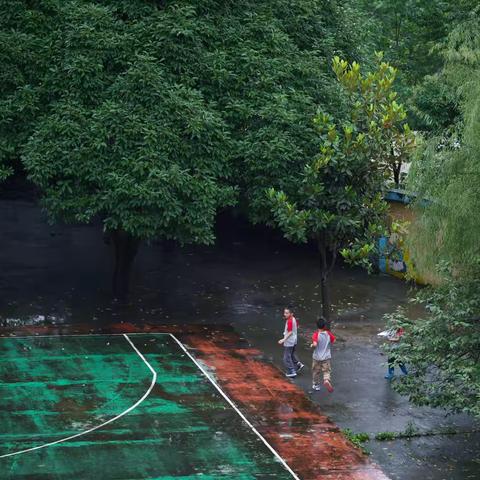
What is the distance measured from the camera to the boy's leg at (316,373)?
18.7 meters

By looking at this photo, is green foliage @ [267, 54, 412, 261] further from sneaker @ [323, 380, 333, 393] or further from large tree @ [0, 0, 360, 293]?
sneaker @ [323, 380, 333, 393]

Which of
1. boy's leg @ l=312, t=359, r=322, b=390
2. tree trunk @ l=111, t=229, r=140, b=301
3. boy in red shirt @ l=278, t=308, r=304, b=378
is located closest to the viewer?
boy's leg @ l=312, t=359, r=322, b=390

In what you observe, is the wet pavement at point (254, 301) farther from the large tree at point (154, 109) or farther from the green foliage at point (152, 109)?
the green foliage at point (152, 109)

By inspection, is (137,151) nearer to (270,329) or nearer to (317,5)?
(270,329)

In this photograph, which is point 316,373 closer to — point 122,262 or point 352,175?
point 352,175

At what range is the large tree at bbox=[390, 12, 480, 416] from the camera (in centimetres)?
1465

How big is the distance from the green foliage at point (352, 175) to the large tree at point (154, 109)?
3.66ft

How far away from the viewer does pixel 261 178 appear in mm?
22266

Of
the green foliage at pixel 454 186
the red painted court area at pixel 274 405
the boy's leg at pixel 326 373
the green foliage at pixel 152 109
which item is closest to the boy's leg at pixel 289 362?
the red painted court area at pixel 274 405

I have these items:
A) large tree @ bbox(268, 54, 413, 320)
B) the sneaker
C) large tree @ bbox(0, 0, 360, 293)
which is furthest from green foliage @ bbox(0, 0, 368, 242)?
the sneaker

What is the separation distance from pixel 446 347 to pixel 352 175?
6.96 metres

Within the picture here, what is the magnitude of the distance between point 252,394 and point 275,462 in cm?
334

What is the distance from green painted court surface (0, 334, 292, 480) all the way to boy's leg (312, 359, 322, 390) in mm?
1931

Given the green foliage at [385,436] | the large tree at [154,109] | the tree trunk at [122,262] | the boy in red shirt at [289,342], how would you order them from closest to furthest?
1. the green foliage at [385,436]
2. the boy in red shirt at [289,342]
3. the large tree at [154,109]
4. the tree trunk at [122,262]
